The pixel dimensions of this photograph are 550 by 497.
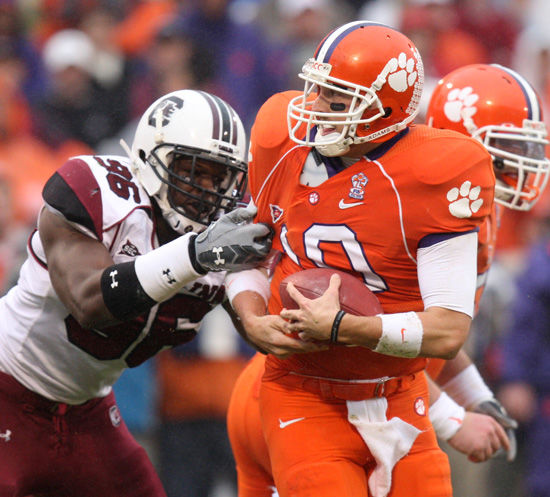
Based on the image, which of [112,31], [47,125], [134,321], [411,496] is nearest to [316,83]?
[134,321]

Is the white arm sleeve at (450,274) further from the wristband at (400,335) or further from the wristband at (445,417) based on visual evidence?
the wristband at (445,417)

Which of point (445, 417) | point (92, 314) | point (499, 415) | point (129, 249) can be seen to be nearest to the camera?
point (92, 314)

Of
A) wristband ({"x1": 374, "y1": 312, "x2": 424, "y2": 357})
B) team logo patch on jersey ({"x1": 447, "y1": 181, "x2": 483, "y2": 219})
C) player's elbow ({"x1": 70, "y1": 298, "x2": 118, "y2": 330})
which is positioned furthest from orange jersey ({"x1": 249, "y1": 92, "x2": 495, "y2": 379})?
player's elbow ({"x1": 70, "y1": 298, "x2": 118, "y2": 330})

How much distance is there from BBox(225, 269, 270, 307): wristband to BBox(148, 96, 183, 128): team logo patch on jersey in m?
0.60

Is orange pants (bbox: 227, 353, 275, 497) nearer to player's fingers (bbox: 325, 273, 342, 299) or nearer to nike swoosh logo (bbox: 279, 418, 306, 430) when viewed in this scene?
nike swoosh logo (bbox: 279, 418, 306, 430)

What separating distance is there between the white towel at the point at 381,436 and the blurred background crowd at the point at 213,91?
1.74m

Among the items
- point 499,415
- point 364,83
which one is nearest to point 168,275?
point 364,83

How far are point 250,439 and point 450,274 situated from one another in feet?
3.44

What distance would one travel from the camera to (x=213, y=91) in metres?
6.99

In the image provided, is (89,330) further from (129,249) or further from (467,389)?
(467,389)

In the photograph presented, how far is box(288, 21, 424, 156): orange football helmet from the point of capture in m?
3.17

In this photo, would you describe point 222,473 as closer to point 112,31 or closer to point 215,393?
point 215,393

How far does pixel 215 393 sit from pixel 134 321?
97.1 inches

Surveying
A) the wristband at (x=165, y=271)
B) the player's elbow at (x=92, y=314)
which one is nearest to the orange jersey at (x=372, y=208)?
the wristband at (x=165, y=271)
